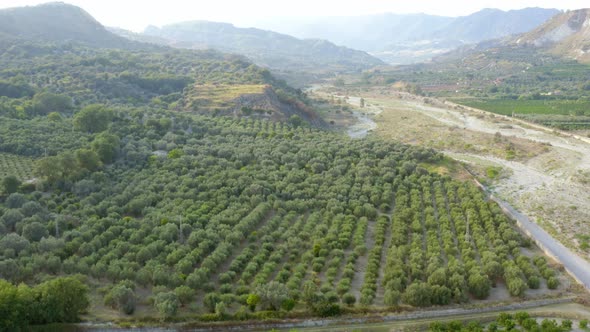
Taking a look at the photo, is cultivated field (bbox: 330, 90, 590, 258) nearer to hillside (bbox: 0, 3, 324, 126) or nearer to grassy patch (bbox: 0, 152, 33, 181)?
hillside (bbox: 0, 3, 324, 126)

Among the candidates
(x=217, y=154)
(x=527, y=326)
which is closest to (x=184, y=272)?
(x=527, y=326)

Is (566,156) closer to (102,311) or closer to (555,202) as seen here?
(555,202)

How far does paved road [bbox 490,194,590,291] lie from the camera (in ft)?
119

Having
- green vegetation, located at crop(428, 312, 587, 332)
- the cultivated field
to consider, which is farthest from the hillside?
green vegetation, located at crop(428, 312, 587, 332)

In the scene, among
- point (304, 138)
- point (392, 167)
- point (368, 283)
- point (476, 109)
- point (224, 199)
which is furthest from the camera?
point (476, 109)

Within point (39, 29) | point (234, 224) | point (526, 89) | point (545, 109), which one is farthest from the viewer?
point (39, 29)

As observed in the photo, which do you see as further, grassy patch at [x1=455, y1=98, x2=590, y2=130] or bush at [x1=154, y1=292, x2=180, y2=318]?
grassy patch at [x1=455, y1=98, x2=590, y2=130]

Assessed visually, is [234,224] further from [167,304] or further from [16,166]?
[16,166]

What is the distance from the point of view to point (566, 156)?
73750mm

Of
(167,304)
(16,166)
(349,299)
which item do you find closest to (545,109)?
(349,299)

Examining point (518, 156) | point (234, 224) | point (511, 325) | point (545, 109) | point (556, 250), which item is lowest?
point (234, 224)

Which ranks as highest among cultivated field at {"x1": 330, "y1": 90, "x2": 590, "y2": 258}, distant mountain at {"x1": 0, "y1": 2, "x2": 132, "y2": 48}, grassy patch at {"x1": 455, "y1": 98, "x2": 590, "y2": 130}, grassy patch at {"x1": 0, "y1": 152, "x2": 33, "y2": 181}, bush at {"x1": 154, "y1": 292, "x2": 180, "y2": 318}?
distant mountain at {"x1": 0, "y1": 2, "x2": 132, "y2": 48}

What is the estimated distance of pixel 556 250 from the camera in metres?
40.5

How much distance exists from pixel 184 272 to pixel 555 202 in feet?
136
